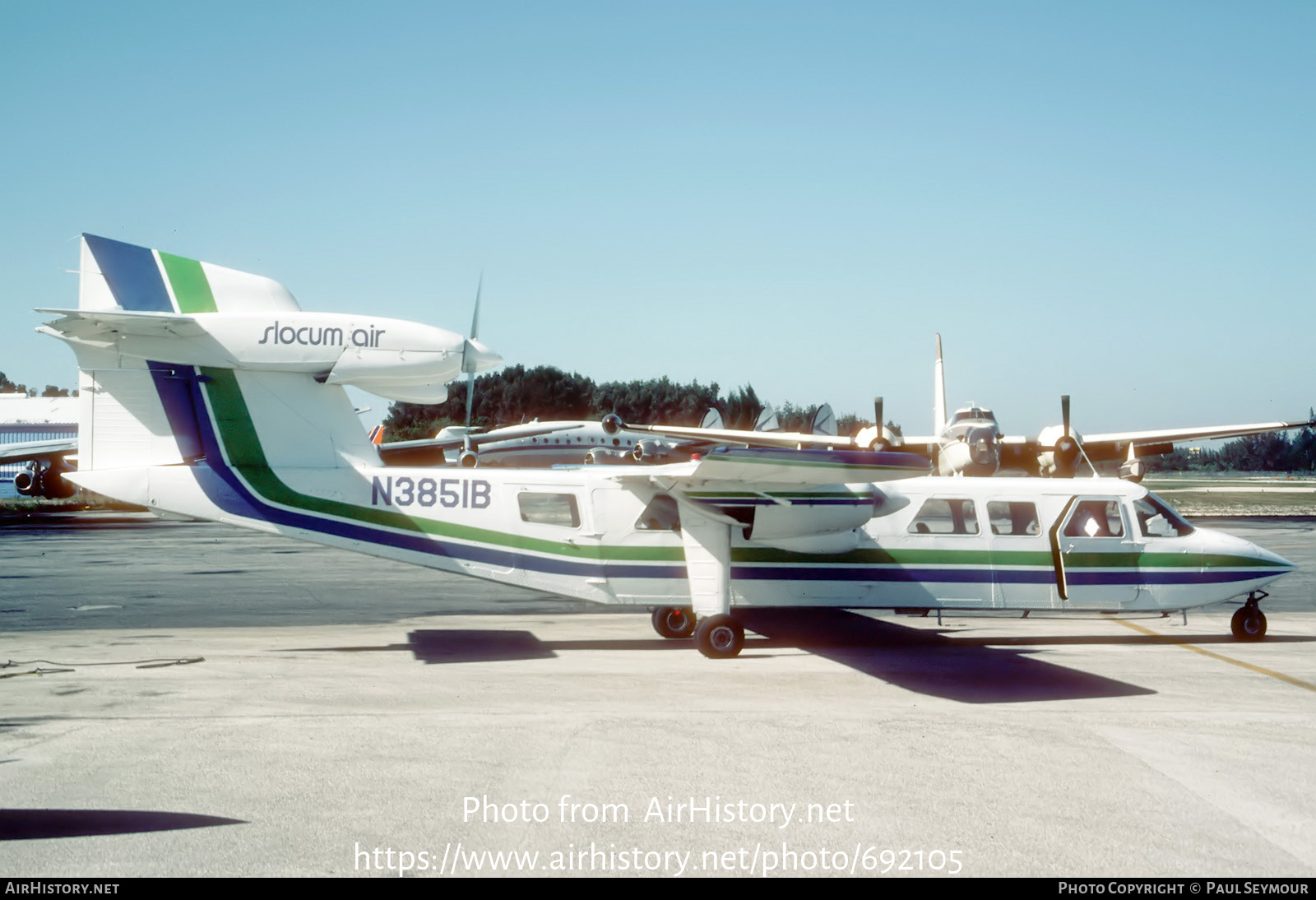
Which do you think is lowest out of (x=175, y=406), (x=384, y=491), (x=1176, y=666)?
(x=1176, y=666)

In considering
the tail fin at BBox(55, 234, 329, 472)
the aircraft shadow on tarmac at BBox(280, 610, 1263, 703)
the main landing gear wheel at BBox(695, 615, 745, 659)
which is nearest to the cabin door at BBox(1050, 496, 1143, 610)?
the aircraft shadow on tarmac at BBox(280, 610, 1263, 703)

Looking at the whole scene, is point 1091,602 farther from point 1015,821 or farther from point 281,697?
point 281,697

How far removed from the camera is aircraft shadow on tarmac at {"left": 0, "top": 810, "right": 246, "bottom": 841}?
6.27 m

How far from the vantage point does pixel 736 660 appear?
42.0 ft

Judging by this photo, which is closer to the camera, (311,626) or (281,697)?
(281,697)

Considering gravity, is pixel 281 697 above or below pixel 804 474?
below

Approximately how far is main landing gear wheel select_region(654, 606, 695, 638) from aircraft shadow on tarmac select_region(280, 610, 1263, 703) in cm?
17

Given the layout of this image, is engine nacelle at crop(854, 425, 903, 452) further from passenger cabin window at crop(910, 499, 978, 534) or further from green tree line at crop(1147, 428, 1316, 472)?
green tree line at crop(1147, 428, 1316, 472)

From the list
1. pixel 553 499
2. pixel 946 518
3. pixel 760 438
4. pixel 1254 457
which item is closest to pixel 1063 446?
pixel 760 438

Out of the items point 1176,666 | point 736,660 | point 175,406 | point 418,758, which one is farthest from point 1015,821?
point 175,406

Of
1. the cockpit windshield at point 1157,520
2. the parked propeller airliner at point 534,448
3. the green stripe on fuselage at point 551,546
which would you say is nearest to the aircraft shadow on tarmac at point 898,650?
the green stripe on fuselage at point 551,546

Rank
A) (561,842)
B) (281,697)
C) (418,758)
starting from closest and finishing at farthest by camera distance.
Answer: (561,842) < (418,758) < (281,697)

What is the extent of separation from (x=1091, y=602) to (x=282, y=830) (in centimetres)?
1141
